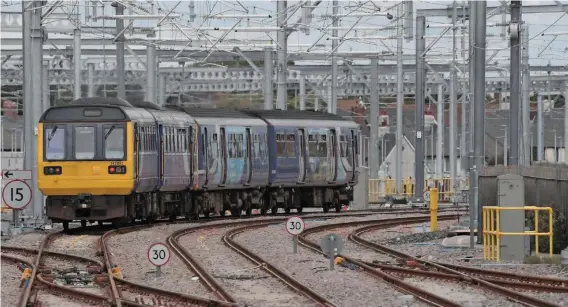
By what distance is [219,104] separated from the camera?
104 metres

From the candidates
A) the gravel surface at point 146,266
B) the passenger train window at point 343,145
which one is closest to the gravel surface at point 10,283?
the gravel surface at point 146,266

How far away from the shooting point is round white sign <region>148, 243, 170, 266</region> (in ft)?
64.7

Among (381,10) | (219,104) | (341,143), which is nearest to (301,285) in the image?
(341,143)

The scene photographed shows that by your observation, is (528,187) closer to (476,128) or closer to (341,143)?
(476,128)

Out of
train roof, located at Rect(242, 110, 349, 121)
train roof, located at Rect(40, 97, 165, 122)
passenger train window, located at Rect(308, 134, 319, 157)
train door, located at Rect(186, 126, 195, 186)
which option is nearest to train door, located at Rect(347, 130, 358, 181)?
train roof, located at Rect(242, 110, 349, 121)

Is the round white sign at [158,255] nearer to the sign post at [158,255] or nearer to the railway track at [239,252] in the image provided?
the sign post at [158,255]

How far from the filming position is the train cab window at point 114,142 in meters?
30.5

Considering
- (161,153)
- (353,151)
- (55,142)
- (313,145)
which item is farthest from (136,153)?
(353,151)

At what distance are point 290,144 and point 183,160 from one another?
7.41m

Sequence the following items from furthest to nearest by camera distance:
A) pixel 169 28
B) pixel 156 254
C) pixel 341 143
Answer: pixel 169 28 → pixel 341 143 → pixel 156 254

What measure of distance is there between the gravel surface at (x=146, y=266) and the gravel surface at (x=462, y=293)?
2698 millimetres

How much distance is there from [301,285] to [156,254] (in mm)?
2688

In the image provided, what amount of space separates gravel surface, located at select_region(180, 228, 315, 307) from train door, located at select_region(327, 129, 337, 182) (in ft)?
52.1

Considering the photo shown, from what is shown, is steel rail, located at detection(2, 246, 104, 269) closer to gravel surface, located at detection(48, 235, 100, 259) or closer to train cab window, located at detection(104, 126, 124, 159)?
gravel surface, located at detection(48, 235, 100, 259)
